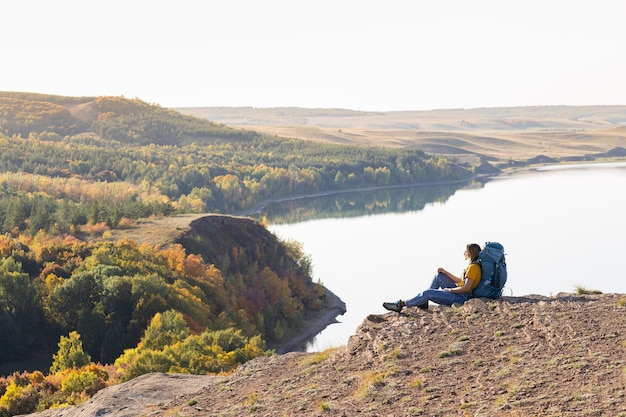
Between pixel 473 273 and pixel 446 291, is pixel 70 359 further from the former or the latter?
Answer: pixel 473 273

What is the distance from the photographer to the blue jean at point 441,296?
844 inches

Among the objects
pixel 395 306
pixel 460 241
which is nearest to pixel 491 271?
pixel 395 306

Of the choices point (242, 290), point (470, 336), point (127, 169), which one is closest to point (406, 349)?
point (470, 336)

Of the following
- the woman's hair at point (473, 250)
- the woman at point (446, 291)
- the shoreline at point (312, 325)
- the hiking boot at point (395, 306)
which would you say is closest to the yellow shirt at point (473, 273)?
the woman at point (446, 291)

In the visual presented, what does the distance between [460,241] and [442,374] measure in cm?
9987

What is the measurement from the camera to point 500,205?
156750mm

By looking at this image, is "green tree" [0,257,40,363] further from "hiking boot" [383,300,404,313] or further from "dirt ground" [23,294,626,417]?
"hiking boot" [383,300,404,313]

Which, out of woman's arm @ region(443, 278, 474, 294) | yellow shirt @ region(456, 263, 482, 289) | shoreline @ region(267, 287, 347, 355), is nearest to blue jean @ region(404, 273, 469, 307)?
woman's arm @ region(443, 278, 474, 294)

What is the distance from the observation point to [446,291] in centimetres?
2144

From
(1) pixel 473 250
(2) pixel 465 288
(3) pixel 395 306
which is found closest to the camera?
(1) pixel 473 250

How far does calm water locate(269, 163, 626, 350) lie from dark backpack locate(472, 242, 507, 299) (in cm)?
3342

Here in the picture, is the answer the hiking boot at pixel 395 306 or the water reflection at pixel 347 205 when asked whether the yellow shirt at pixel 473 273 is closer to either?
the hiking boot at pixel 395 306

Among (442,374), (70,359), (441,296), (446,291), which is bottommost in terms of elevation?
(70,359)

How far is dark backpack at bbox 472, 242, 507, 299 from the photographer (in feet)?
67.3
